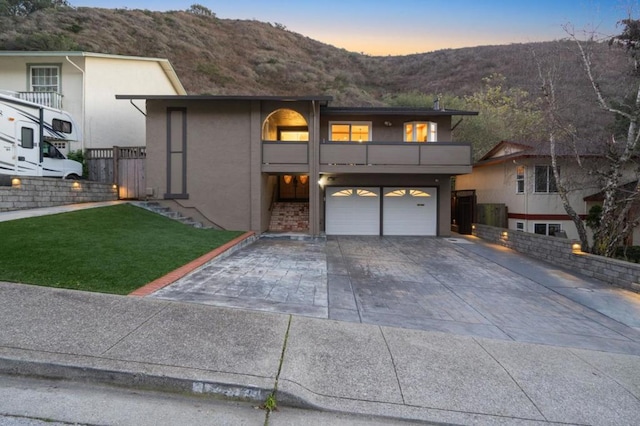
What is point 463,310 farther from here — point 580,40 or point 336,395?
point 580,40

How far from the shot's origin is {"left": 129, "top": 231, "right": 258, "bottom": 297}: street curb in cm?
574

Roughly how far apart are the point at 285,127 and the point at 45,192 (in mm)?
10431

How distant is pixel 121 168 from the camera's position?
1498cm

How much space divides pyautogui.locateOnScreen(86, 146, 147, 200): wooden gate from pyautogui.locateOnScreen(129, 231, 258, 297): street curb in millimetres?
5793

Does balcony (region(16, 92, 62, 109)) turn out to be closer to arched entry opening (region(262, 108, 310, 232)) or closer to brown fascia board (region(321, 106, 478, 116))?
arched entry opening (region(262, 108, 310, 232))

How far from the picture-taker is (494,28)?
108 feet

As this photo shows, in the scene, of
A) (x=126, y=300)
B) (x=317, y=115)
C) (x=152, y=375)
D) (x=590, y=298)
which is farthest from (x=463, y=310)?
(x=317, y=115)

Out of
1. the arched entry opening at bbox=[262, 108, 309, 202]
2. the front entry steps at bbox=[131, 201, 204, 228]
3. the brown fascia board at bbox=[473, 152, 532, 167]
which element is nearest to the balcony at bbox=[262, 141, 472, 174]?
the arched entry opening at bbox=[262, 108, 309, 202]

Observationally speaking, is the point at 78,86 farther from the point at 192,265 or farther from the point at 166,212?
the point at 192,265

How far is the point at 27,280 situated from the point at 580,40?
14.6 m

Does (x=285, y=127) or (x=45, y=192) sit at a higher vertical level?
(x=285, y=127)

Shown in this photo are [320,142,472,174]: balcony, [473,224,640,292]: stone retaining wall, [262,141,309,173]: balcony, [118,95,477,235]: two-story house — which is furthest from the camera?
[320,142,472,174]: balcony

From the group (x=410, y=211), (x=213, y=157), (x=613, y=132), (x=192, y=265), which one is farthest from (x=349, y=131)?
(x=192, y=265)

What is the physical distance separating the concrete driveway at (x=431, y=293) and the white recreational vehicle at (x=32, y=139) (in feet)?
27.6
